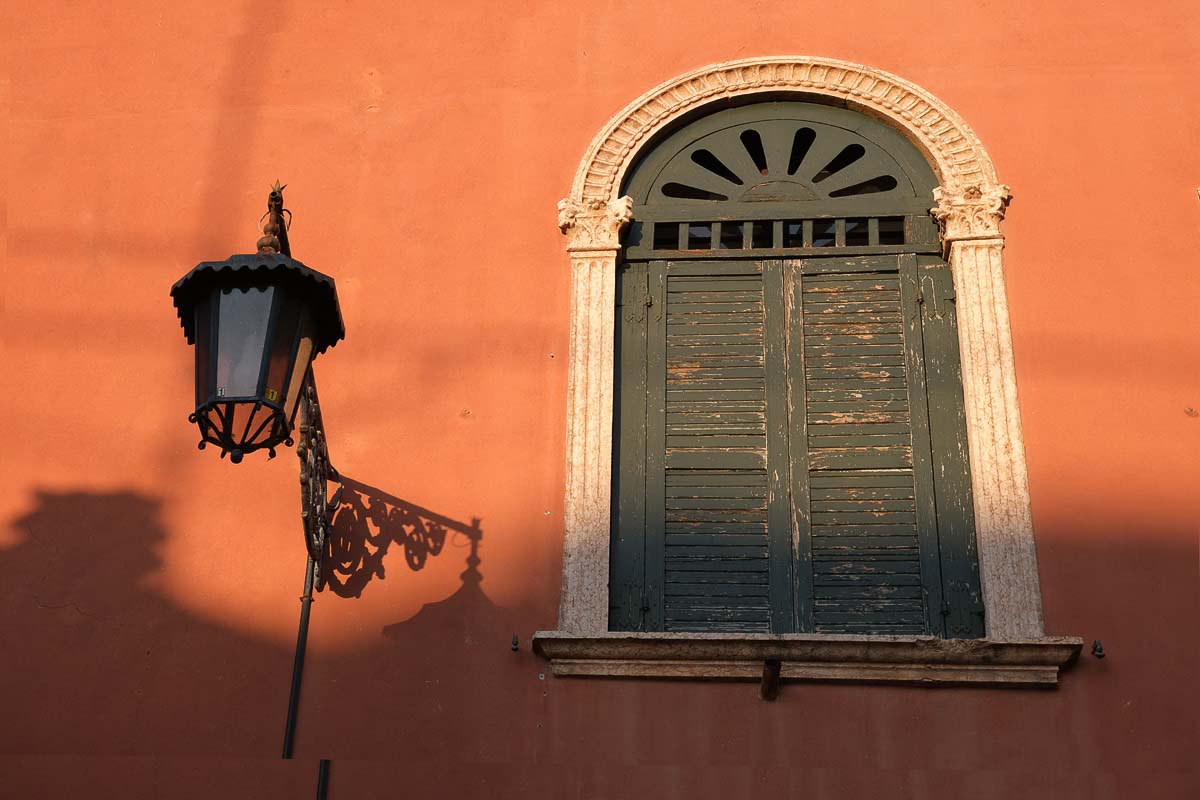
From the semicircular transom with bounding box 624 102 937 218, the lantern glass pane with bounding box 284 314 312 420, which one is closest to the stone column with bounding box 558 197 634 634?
the semicircular transom with bounding box 624 102 937 218

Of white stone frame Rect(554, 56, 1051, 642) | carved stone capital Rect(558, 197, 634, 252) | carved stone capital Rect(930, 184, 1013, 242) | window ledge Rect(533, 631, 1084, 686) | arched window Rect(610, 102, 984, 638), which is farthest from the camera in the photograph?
carved stone capital Rect(558, 197, 634, 252)

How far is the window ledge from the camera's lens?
6027 millimetres

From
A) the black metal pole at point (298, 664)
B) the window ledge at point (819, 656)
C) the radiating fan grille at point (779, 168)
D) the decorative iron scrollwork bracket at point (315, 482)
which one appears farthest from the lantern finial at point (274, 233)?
the radiating fan grille at point (779, 168)

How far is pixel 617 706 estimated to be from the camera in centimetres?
616

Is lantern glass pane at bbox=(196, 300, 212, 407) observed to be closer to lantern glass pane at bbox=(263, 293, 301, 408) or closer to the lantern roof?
the lantern roof

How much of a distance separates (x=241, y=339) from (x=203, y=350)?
129 mm

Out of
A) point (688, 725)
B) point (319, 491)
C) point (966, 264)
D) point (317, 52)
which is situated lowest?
point (688, 725)

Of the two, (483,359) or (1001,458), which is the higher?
(483,359)

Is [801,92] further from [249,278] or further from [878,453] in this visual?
[249,278]

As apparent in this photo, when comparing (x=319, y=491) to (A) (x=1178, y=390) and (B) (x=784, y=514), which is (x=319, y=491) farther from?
(A) (x=1178, y=390)

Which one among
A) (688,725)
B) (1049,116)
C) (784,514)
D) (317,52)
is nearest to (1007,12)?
(1049,116)

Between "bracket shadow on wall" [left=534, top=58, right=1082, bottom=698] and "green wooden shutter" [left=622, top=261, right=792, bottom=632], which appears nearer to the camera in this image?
"bracket shadow on wall" [left=534, top=58, right=1082, bottom=698]

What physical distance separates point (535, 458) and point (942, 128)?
236cm

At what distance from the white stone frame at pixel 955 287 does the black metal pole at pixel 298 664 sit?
997 millimetres
